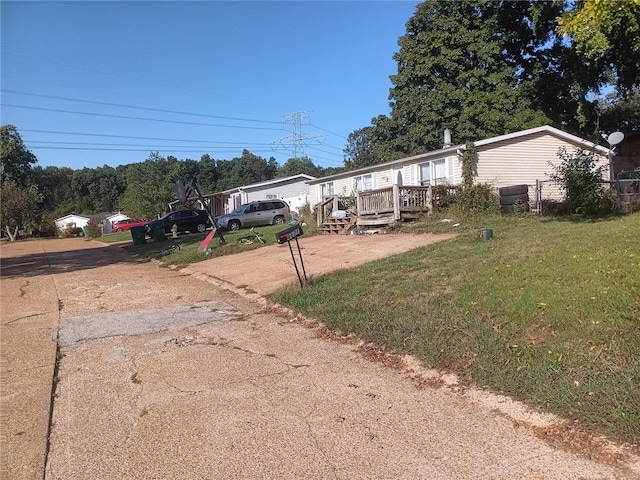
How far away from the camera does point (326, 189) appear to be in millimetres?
31578

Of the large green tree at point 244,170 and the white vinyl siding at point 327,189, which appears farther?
the large green tree at point 244,170

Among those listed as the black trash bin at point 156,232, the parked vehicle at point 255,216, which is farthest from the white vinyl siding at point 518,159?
the black trash bin at point 156,232

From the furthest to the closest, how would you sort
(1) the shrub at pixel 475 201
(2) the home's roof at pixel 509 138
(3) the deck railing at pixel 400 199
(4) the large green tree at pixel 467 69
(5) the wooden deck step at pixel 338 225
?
(4) the large green tree at pixel 467 69 < (2) the home's roof at pixel 509 138 < (5) the wooden deck step at pixel 338 225 < (1) the shrub at pixel 475 201 < (3) the deck railing at pixel 400 199

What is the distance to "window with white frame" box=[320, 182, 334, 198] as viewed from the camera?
30.9 meters

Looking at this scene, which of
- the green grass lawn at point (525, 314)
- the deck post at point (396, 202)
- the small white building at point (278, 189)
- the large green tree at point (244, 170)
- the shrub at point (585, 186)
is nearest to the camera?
the green grass lawn at point (525, 314)

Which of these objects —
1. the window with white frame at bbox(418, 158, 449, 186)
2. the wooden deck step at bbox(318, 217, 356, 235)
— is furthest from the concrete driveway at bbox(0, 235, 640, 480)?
the window with white frame at bbox(418, 158, 449, 186)

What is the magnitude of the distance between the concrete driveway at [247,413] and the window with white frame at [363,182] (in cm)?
1935

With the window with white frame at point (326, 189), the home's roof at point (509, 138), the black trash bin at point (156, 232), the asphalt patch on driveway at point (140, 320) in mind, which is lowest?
the asphalt patch on driveway at point (140, 320)

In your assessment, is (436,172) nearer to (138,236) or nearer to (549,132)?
(549,132)

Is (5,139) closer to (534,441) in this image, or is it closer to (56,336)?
(56,336)

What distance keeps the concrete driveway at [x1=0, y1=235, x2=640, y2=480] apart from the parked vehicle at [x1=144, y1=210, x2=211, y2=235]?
73.8 feet

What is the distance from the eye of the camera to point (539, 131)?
866 inches

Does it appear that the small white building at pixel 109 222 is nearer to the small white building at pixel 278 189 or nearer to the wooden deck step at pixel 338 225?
the small white building at pixel 278 189

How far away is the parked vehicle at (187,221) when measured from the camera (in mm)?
30281
